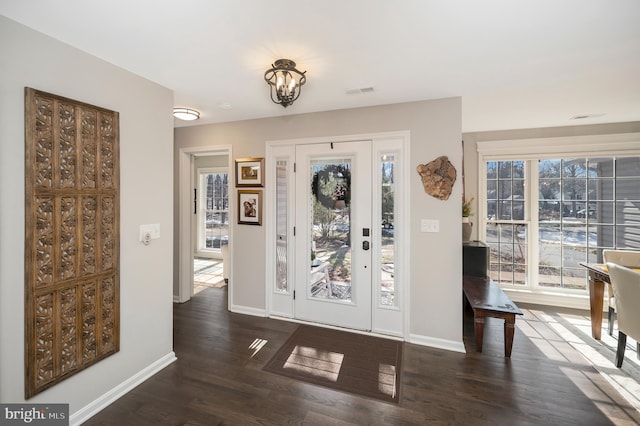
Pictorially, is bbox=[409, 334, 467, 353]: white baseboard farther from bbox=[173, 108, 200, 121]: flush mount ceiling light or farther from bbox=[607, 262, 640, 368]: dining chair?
bbox=[173, 108, 200, 121]: flush mount ceiling light

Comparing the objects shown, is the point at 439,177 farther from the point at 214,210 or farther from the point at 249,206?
the point at 214,210

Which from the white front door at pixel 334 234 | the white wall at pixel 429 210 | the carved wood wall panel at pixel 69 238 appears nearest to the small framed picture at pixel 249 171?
the white front door at pixel 334 234

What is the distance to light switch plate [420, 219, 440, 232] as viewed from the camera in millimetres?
2740

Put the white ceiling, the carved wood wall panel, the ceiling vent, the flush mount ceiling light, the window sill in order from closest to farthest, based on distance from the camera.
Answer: the white ceiling → the carved wood wall panel → the ceiling vent → the flush mount ceiling light → the window sill

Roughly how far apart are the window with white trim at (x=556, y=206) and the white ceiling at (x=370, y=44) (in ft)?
3.60

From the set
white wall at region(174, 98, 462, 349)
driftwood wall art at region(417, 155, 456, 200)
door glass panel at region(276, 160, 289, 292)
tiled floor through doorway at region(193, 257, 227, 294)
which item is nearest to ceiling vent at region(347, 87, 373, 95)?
white wall at region(174, 98, 462, 349)

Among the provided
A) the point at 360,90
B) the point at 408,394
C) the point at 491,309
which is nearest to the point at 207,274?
the point at 408,394

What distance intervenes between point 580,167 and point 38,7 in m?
5.58

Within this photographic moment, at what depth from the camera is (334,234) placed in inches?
124

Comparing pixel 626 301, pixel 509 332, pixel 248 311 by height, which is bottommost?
pixel 248 311

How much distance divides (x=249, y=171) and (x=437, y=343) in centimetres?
284

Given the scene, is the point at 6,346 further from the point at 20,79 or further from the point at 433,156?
the point at 433,156

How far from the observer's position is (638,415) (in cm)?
186

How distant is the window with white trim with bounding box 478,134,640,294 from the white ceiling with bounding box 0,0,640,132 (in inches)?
43.2
